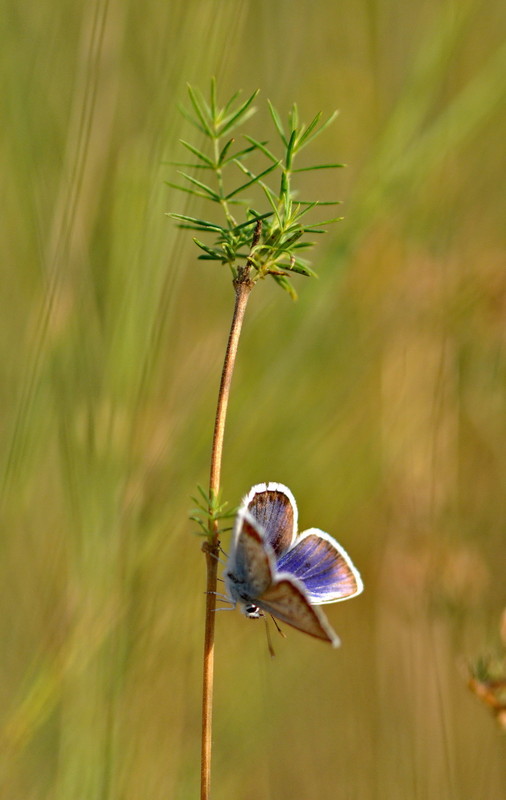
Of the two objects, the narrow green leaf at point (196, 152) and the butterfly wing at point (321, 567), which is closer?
the narrow green leaf at point (196, 152)

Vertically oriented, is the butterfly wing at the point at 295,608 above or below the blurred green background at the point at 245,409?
below

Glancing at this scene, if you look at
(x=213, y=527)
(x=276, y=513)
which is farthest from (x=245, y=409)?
(x=213, y=527)

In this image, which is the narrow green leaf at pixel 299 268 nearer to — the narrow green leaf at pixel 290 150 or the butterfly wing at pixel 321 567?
the narrow green leaf at pixel 290 150

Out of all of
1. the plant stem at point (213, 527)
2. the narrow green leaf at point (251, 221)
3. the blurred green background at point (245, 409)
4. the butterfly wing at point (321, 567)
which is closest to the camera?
the plant stem at point (213, 527)

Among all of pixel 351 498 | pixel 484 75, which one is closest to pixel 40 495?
pixel 351 498

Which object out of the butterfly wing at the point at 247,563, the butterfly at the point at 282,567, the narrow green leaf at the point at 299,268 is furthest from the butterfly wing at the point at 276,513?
the narrow green leaf at the point at 299,268

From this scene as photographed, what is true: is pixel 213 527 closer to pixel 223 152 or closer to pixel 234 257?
pixel 234 257

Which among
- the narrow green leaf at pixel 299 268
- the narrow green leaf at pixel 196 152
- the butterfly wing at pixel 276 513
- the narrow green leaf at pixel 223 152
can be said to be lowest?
the butterfly wing at pixel 276 513

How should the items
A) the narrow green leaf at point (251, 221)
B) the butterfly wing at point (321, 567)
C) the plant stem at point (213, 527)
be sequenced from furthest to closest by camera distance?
1. the butterfly wing at point (321, 567)
2. the narrow green leaf at point (251, 221)
3. the plant stem at point (213, 527)
